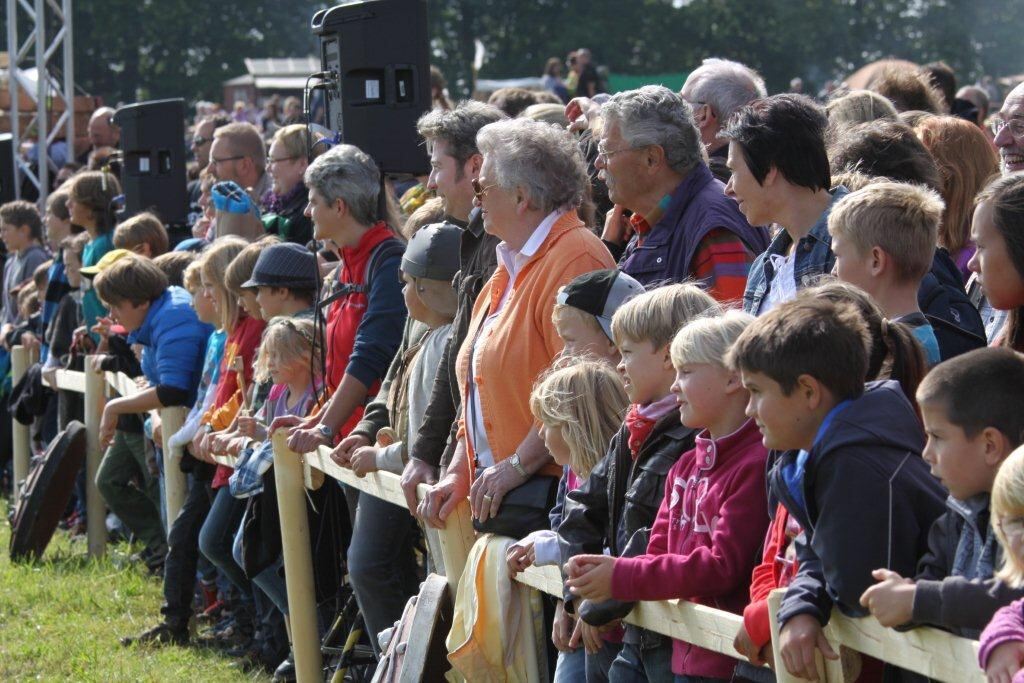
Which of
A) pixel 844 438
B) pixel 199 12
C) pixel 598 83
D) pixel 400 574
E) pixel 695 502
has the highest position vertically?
pixel 199 12

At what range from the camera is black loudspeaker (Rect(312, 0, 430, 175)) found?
7.12m

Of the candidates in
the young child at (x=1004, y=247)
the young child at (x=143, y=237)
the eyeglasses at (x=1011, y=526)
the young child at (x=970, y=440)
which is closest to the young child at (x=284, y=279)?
the young child at (x=143, y=237)

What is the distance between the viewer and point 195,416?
23.3 ft

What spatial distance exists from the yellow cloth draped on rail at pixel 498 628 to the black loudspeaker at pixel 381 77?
3.28 m

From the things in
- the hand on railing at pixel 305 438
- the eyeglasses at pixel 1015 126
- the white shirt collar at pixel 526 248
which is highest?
the eyeglasses at pixel 1015 126

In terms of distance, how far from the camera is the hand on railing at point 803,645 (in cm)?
278

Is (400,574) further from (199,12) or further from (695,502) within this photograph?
(199,12)

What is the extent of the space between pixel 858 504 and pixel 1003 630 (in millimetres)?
449

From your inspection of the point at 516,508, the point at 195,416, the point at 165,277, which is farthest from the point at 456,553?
the point at 165,277

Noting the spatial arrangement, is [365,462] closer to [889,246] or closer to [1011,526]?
[889,246]

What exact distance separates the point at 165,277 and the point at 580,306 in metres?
4.39

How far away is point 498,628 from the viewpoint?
4.08m

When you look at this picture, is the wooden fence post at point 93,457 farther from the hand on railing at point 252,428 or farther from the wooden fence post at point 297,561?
the wooden fence post at point 297,561

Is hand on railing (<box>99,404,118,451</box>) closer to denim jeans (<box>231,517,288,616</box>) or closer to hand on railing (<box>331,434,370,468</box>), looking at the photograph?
denim jeans (<box>231,517,288,616</box>)
